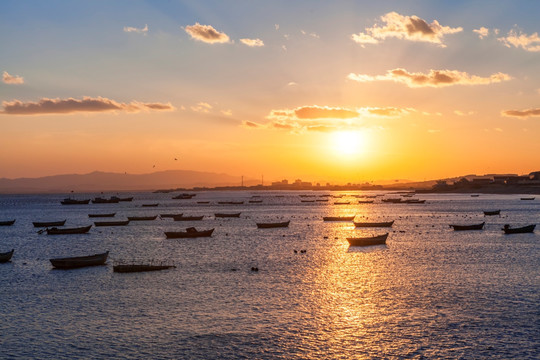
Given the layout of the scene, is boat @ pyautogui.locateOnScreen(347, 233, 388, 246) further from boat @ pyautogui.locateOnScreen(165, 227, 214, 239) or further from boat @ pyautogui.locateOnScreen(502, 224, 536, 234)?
boat @ pyautogui.locateOnScreen(165, 227, 214, 239)

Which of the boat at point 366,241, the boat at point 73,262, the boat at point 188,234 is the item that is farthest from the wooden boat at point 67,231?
the boat at point 366,241

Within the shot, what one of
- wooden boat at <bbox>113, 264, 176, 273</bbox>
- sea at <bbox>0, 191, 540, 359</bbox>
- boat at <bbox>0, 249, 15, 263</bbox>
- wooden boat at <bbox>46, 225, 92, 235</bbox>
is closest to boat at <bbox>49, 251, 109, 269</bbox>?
sea at <bbox>0, 191, 540, 359</bbox>

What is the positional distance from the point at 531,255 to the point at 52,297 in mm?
53256

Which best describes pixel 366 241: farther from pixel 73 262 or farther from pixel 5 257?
pixel 5 257

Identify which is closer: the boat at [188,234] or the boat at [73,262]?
the boat at [73,262]

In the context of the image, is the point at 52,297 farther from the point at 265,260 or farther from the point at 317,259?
the point at 317,259

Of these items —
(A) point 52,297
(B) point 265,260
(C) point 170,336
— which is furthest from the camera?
(B) point 265,260

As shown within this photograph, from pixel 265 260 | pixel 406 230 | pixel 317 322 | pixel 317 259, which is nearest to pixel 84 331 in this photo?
pixel 317 322

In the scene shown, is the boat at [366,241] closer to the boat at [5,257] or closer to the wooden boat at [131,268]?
the wooden boat at [131,268]

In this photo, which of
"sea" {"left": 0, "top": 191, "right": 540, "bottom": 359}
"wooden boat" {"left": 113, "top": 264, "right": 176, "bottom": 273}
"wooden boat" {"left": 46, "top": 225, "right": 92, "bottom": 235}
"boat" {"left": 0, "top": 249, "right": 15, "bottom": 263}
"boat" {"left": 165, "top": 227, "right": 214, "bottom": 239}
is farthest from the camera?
"wooden boat" {"left": 46, "top": 225, "right": 92, "bottom": 235}

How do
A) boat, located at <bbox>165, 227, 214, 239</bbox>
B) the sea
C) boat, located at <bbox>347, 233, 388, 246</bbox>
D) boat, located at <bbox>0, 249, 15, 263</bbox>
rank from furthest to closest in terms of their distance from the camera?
Result: boat, located at <bbox>165, 227, 214, 239</bbox>
boat, located at <bbox>347, 233, 388, 246</bbox>
boat, located at <bbox>0, 249, 15, 263</bbox>
the sea

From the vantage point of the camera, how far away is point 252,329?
31.2m

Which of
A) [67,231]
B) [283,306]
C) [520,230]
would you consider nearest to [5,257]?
[67,231]

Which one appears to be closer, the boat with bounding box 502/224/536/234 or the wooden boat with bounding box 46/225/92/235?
the boat with bounding box 502/224/536/234
